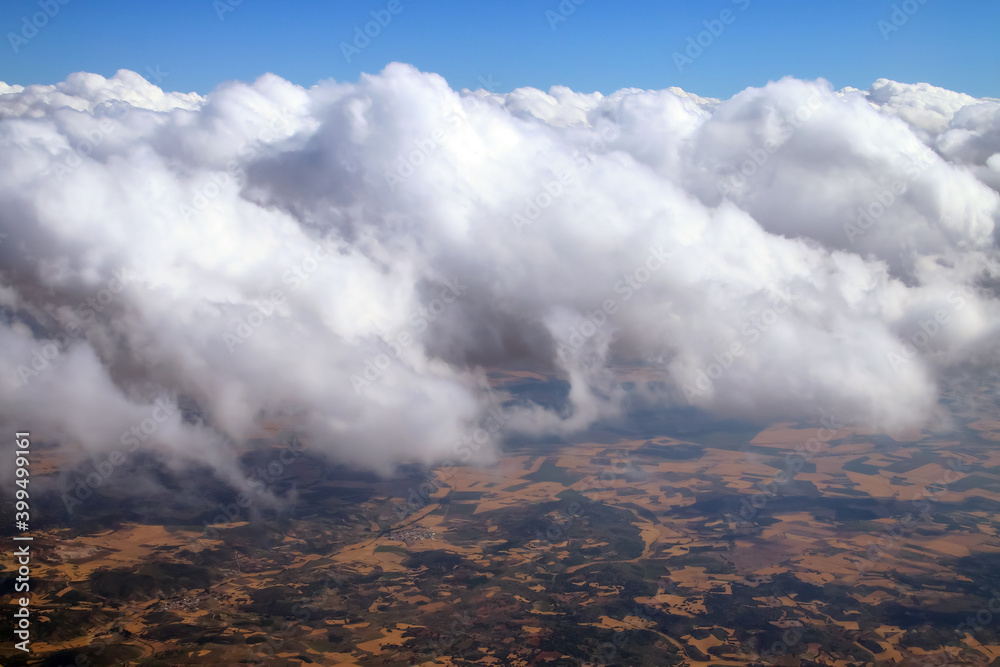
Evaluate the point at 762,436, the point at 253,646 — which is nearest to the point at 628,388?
the point at 762,436

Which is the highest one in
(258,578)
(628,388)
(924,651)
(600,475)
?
(628,388)

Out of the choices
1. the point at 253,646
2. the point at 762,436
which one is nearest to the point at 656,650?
the point at 253,646

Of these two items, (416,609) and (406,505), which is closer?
(416,609)

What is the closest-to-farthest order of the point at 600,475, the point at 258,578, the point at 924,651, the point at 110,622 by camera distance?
the point at 924,651
the point at 110,622
the point at 258,578
the point at 600,475

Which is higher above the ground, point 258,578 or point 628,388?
point 628,388

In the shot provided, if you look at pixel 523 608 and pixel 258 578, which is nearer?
pixel 523 608

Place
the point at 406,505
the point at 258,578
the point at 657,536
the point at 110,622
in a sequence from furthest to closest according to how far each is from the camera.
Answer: the point at 406,505 → the point at 657,536 → the point at 258,578 → the point at 110,622

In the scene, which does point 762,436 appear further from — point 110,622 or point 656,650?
point 110,622

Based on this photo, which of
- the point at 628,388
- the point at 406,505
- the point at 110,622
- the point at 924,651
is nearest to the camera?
the point at 924,651

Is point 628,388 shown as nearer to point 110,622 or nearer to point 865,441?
point 865,441
